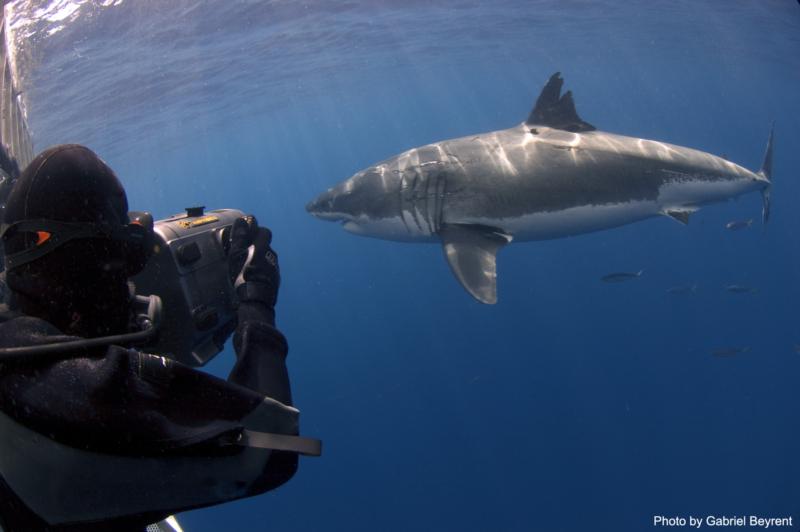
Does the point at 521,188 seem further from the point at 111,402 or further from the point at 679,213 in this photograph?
the point at 111,402

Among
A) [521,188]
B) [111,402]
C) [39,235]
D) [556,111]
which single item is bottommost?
[521,188]

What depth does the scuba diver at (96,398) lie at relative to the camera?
52.1 inches

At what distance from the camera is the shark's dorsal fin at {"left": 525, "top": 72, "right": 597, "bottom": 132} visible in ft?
24.3

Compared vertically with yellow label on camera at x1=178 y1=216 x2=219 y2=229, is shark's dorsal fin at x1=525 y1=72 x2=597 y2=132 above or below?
below

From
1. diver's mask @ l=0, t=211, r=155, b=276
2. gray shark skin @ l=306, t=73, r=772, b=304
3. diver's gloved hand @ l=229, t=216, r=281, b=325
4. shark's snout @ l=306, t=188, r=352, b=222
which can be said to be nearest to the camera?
diver's mask @ l=0, t=211, r=155, b=276

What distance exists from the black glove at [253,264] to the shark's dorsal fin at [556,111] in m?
5.96

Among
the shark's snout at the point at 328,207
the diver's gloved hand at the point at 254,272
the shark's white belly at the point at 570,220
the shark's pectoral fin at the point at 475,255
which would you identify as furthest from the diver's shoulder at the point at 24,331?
the shark's snout at the point at 328,207

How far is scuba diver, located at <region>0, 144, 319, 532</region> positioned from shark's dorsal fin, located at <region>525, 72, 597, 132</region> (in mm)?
6895

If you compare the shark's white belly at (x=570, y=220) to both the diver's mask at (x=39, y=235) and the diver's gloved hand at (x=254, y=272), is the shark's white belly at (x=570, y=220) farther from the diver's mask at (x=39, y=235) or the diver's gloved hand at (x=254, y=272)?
the diver's mask at (x=39, y=235)

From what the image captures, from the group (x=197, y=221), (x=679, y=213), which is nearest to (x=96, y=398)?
(x=197, y=221)

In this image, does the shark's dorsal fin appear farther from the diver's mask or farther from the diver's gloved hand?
the diver's mask

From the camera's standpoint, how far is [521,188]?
6734 millimetres

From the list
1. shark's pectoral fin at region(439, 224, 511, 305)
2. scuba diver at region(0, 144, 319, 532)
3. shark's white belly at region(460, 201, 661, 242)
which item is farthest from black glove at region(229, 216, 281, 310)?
shark's white belly at region(460, 201, 661, 242)

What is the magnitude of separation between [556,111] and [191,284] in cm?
657
